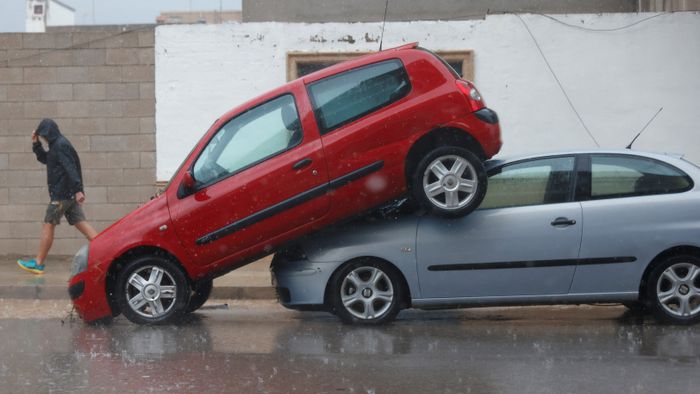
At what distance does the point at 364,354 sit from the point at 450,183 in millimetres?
1720

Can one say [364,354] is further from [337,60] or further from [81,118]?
[81,118]

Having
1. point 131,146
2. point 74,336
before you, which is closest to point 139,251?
point 74,336

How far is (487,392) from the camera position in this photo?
585cm

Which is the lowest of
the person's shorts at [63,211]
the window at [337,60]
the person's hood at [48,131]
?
the person's shorts at [63,211]

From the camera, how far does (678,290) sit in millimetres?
8234

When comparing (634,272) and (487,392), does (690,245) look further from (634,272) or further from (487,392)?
(487,392)

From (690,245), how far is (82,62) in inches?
366

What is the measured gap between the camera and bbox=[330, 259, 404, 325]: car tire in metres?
8.44

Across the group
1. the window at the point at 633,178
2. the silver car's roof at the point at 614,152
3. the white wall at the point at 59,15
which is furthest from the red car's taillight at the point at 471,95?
the white wall at the point at 59,15

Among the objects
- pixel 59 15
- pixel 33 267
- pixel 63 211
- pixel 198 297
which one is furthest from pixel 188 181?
pixel 59 15

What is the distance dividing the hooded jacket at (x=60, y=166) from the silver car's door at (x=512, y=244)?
17.2 feet

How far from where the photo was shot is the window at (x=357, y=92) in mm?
8523

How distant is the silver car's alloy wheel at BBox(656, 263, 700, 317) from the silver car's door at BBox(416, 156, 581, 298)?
2.28 ft

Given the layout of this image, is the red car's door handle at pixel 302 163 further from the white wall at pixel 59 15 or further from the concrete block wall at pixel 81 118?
the white wall at pixel 59 15
